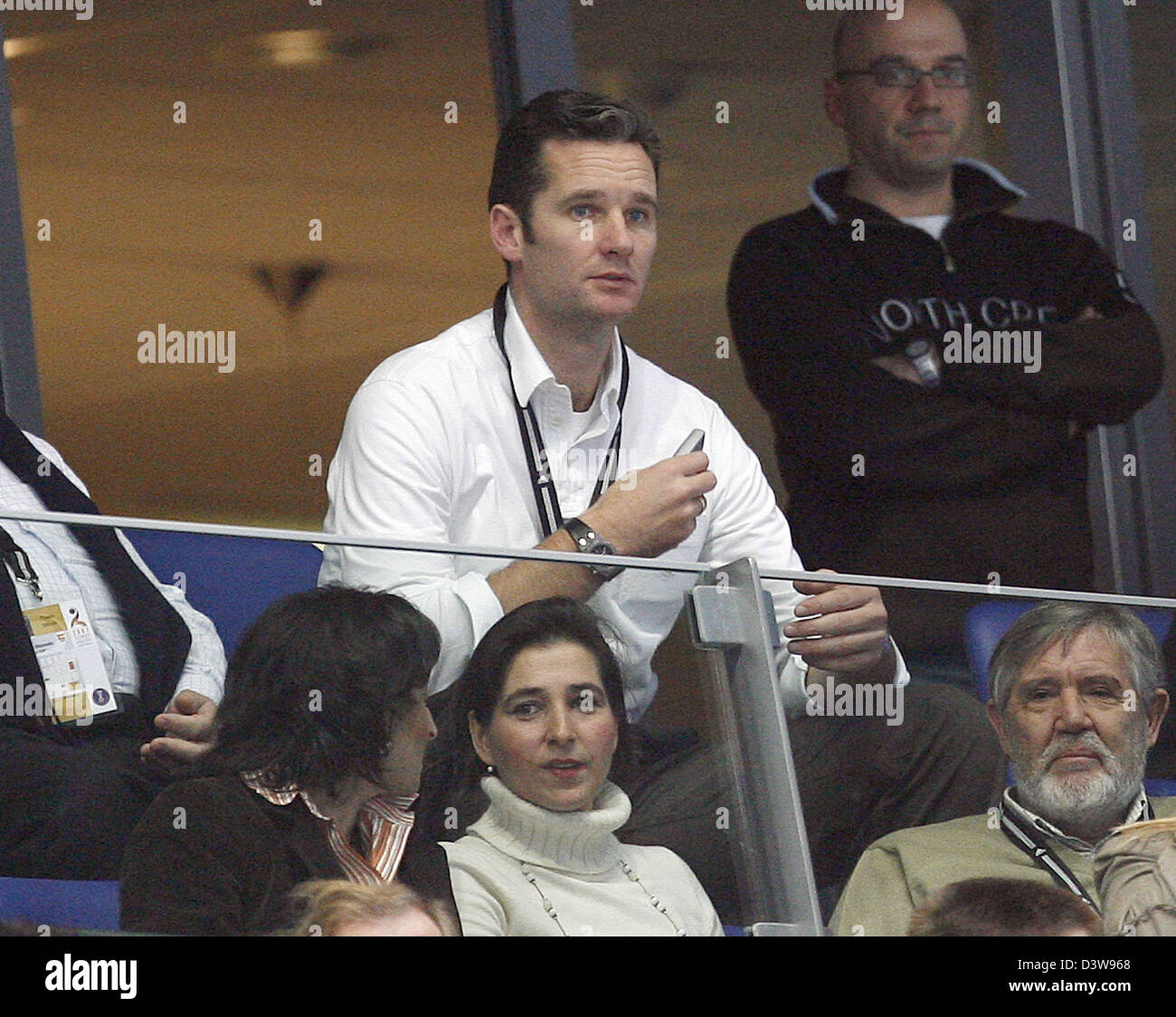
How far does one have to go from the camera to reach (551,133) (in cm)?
290

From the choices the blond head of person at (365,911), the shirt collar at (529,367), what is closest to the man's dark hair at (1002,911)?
the blond head of person at (365,911)

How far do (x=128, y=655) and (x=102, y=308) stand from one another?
82.7 inches

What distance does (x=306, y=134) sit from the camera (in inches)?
148

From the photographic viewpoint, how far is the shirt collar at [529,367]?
2.85m

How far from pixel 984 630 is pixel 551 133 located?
50.5 inches

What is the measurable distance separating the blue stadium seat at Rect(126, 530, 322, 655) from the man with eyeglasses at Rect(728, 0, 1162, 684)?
211 centimetres

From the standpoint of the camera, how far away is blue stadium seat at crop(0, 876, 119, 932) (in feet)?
5.24

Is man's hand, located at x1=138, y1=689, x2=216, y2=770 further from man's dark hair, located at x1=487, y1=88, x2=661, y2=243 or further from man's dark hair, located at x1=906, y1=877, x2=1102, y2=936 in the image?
man's dark hair, located at x1=487, y1=88, x2=661, y2=243

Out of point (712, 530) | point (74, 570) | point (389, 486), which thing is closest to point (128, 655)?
point (74, 570)

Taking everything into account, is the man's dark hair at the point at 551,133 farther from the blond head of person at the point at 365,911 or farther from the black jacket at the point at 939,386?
the blond head of person at the point at 365,911
